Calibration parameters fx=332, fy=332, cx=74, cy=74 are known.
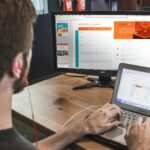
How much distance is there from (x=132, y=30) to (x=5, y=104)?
100 centimetres

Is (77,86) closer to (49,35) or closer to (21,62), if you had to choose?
(49,35)

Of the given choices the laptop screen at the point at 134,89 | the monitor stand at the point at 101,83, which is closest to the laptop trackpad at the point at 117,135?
the laptop screen at the point at 134,89

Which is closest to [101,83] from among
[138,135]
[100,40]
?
[100,40]

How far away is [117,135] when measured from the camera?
128 cm

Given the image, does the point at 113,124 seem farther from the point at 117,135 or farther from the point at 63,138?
the point at 63,138

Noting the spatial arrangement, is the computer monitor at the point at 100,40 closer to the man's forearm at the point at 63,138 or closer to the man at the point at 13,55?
the man's forearm at the point at 63,138

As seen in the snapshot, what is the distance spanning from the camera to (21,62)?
2.83 feet

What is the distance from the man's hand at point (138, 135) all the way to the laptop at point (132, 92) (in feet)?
0.34

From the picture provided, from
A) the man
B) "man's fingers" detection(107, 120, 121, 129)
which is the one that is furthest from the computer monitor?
the man

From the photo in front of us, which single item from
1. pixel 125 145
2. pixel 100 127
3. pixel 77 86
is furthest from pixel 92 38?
pixel 125 145

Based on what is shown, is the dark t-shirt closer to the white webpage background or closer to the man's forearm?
the man's forearm

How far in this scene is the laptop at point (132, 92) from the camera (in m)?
1.43

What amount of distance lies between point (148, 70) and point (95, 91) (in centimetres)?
42

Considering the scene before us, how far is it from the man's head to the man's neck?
0.02 metres
